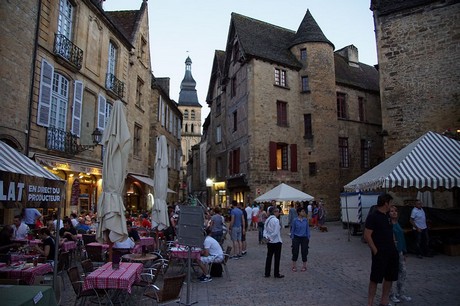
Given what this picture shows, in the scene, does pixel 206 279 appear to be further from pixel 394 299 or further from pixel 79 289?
pixel 394 299

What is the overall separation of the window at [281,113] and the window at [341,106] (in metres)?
4.93

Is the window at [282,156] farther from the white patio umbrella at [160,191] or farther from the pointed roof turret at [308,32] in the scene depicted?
the white patio umbrella at [160,191]

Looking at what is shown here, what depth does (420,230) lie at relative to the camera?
949cm

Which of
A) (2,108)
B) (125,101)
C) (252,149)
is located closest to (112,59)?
(125,101)

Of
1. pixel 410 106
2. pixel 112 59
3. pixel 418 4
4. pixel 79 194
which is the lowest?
pixel 79 194

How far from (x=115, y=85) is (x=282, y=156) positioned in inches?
456

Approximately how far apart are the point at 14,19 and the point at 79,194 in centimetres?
687

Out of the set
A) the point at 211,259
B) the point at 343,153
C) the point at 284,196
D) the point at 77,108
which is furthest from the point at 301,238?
the point at 343,153

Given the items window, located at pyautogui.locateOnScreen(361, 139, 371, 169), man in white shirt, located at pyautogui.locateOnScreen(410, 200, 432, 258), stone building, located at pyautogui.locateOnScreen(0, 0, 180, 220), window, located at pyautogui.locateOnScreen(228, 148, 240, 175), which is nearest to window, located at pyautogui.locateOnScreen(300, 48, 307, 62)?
window, located at pyautogui.locateOnScreen(228, 148, 240, 175)

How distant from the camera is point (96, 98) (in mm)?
15258

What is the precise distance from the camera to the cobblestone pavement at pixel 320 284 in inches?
221

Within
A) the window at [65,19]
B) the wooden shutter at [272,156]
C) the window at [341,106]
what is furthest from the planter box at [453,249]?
the window at [341,106]

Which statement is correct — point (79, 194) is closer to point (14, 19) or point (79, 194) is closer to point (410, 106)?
point (14, 19)

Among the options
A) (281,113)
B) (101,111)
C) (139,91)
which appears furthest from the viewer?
(281,113)
